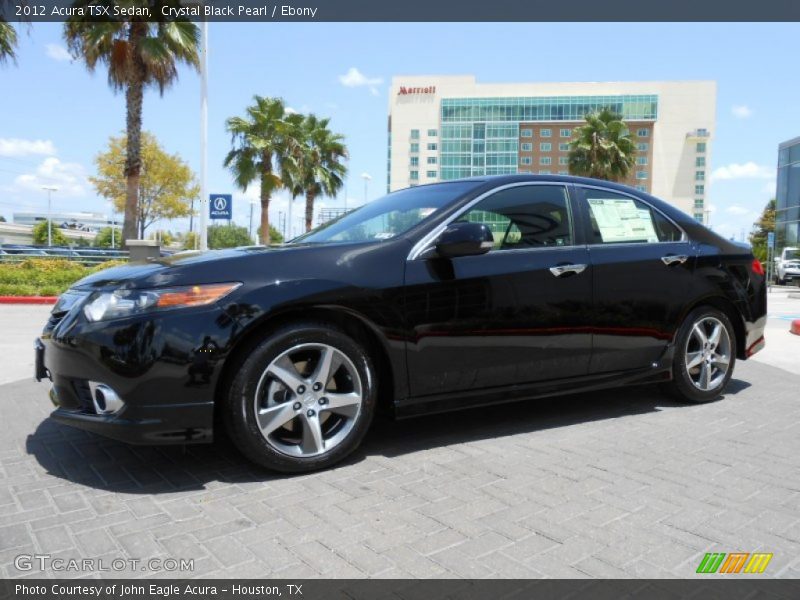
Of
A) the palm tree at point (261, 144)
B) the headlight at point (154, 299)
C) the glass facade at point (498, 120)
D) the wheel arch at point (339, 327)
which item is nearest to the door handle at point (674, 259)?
the wheel arch at point (339, 327)

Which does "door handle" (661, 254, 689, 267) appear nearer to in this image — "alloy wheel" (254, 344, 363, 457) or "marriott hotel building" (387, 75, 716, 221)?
"alloy wheel" (254, 344, 363, 457)

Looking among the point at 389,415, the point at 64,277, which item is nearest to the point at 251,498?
the point at 389,415

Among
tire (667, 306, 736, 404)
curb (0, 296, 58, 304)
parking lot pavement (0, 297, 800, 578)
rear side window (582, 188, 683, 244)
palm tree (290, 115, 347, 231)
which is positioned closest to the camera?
parking lot pavement (0, 297, 800, 578)

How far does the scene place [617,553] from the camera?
8.08 ft

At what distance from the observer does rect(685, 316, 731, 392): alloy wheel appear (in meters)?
4.72

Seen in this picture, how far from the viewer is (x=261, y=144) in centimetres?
3167

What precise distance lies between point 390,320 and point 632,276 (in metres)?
1.84

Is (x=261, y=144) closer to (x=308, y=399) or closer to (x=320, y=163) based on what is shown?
(x=320, y=163)

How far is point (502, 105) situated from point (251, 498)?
3861 inches

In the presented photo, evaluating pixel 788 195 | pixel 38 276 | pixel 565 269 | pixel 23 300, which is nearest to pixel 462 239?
pixel 565 269

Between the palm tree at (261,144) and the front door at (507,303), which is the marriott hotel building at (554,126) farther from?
the front door at (507,303)

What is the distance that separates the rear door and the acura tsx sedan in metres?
0.01

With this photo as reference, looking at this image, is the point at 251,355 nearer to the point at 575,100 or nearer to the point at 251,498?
the point at 251,498

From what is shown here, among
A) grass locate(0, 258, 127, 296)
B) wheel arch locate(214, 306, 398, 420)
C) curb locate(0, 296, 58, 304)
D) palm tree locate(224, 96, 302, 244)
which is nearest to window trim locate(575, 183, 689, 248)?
wheel arch locate(214, 306, 398, 420)
